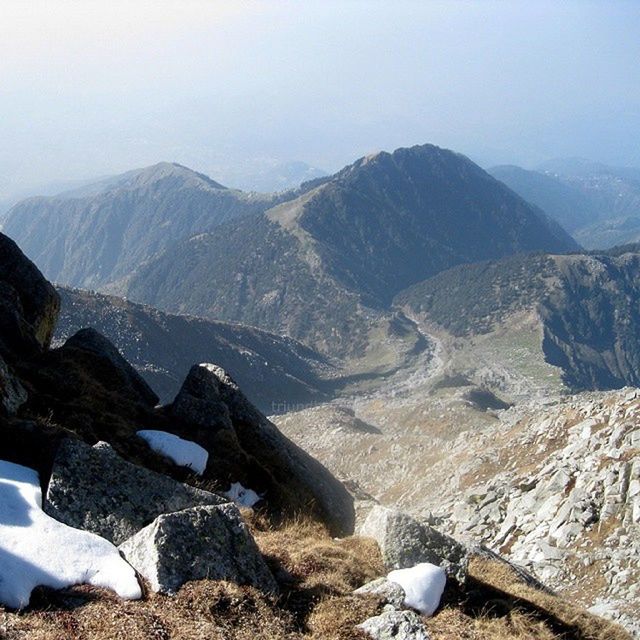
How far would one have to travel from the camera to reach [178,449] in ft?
64.9

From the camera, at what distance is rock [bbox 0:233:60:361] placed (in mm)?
26125

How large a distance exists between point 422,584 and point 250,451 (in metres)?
12.9

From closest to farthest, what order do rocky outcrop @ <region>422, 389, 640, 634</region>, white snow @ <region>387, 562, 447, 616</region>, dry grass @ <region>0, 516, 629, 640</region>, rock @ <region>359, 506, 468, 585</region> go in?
dry grass @ <region>0, 516, 629, 640</region>, white snow @ <region>387, 562, 447, 616</region>, rock @ <region>359, 506, 468, 585</region>, rocky outcrop @ <region>422, 389, 640, 634</region>

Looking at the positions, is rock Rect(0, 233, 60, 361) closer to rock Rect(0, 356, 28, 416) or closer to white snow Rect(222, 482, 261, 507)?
rock Rect(0, 356, 28, 416)

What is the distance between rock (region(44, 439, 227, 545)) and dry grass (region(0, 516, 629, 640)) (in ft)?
6.66

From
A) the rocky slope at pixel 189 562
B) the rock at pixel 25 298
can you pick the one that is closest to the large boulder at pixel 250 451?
the rocky slope at pixel 189 562

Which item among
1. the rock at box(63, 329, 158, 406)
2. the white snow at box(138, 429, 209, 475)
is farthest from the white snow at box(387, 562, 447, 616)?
the rock at box(63, 329, 158, 406)

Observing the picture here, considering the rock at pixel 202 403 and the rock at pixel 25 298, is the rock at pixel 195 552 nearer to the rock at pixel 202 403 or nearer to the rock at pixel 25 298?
the rock at pixel 202 403

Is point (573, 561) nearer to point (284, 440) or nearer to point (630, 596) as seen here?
point (630, 596)

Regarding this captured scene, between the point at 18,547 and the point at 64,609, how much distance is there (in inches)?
78.0

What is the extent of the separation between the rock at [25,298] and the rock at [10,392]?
277 inches

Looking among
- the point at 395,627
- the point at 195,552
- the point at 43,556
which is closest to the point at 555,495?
the point at 395,627

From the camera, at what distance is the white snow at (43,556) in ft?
33.6

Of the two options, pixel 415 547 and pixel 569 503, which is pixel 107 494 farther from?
pixel 569 503
